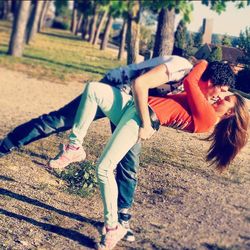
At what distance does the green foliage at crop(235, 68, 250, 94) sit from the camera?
7992 millimetres

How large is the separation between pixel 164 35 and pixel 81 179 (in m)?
5.21

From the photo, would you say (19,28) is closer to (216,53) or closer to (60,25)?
(216,53)

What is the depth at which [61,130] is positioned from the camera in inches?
171

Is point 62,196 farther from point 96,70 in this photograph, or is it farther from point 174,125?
point 96,70

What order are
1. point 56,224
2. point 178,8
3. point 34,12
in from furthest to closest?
1. point 34,12
2. point 178,8
3. point 56,224

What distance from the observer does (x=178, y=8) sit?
226 inches

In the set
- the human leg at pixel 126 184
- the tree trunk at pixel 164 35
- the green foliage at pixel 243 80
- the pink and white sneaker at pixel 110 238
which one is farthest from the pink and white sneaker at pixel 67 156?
the tree trunk at pixel 164 35

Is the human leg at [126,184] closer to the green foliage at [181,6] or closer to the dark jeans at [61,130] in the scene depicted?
the dark jeans at [61,130]

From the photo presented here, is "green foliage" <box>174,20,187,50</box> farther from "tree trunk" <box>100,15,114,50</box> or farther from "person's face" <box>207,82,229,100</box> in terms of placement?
"tree trunk" <box>100,15,114,50</box>

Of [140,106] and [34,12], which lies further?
[34,12]

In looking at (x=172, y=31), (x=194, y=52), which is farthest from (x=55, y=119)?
(x=172, y=31)

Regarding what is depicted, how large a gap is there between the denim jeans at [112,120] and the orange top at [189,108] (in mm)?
245

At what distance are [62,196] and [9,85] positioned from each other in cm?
788

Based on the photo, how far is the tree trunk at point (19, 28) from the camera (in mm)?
18484
